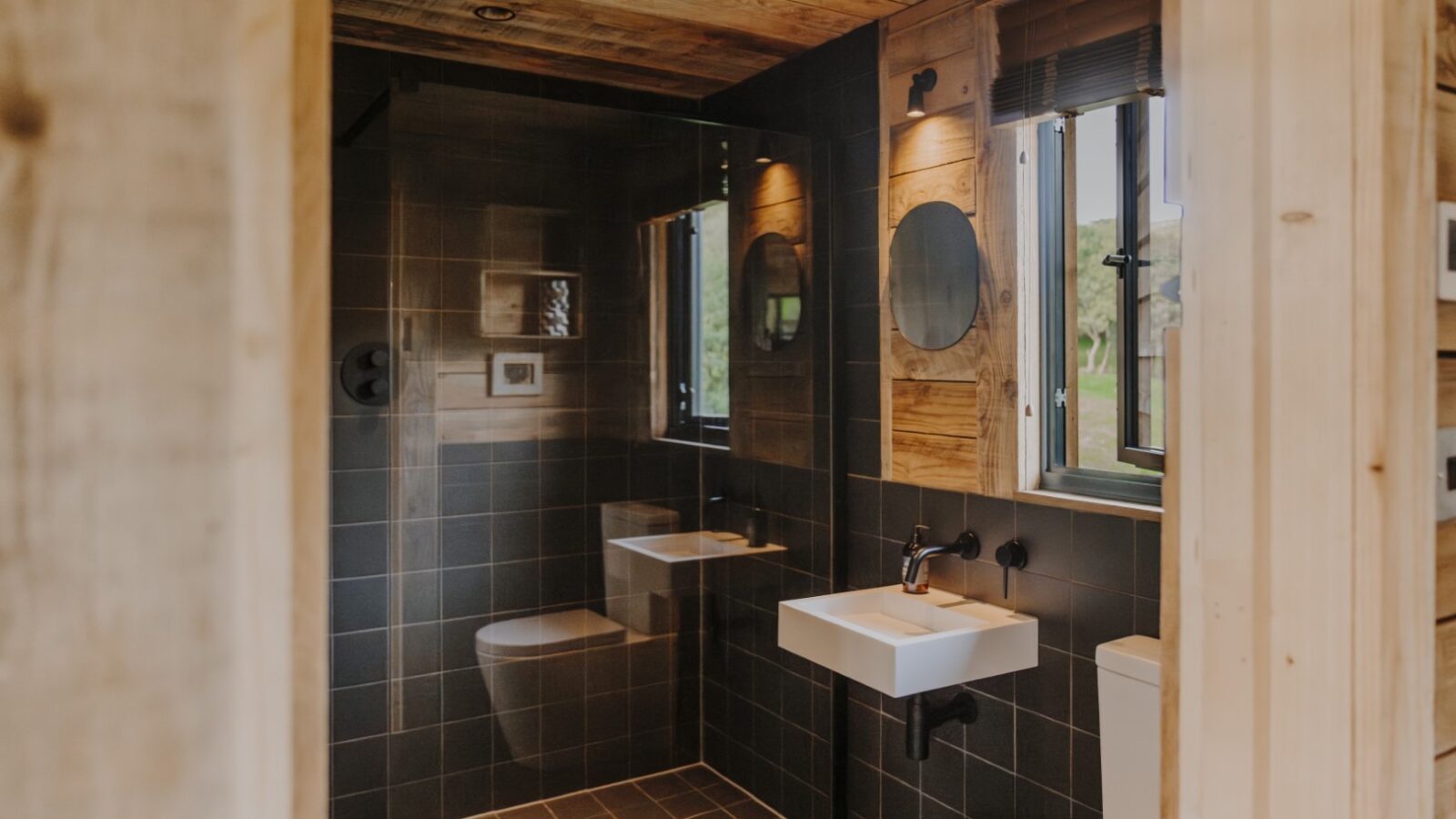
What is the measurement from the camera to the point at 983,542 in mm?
2527

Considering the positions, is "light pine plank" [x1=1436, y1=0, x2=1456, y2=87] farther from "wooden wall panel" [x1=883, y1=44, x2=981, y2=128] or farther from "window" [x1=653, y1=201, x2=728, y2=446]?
"window" [x1=653, y1=201, x2=728, y2=446]

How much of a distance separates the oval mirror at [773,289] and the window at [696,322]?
88mm

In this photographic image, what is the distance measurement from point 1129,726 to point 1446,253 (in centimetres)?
126

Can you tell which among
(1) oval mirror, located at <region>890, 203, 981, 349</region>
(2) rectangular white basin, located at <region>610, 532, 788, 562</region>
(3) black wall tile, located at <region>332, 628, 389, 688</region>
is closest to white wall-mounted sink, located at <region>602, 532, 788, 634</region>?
(2) rectangular white basin, located at <region>610, 532, 788, 562</region>

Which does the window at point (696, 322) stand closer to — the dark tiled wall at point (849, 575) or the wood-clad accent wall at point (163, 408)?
the dark tiled wall at point (849, 575)

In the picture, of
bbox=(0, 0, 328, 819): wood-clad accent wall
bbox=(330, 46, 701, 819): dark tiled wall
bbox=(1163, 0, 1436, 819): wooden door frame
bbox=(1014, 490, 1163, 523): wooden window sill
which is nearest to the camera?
bbox=(0, 0, 328, 819): wood-clad accent wall

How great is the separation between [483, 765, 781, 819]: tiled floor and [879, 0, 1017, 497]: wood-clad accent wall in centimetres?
114

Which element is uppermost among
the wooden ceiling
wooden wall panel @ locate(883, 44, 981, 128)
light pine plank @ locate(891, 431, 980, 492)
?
the wooden ceiling

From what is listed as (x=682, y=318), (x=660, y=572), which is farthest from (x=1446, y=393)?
(x=660, y=572)

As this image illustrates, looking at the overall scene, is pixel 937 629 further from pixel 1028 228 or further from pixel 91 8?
pixel 91 8

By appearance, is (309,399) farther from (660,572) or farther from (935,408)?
(660,572)

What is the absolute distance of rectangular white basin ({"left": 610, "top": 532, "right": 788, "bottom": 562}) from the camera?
9.41 ft

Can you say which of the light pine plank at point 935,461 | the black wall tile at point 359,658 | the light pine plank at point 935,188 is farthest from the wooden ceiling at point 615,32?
the black wall tile at point 359,658

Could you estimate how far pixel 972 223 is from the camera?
8.35 ft
